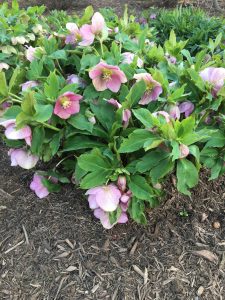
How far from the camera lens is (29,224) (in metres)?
1.70

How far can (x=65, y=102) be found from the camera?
4.53ft

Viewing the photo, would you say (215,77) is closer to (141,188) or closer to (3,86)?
(141,188)

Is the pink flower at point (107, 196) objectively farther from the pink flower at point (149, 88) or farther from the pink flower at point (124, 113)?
the pink flower at point (149, 88)

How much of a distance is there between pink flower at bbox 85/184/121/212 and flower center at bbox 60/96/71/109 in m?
0.30

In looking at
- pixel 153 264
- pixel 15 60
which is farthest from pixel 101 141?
pixel 15 60

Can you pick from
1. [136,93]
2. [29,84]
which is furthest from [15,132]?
[136,93]

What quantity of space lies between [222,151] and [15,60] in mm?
1213

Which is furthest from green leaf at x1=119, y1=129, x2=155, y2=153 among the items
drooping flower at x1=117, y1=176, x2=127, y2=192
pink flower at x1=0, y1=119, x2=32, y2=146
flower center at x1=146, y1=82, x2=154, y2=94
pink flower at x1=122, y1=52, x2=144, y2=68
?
pink flower at x1=122, y1=52, x2=144, y2=68

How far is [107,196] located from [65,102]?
0.35m

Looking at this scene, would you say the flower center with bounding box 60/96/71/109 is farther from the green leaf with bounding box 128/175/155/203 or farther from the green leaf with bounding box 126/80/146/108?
the green leaf with bounding box 128/175/155/203

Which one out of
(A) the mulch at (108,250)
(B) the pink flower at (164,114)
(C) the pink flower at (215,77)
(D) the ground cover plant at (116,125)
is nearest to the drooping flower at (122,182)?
(D) the ground cover plant at (116,125)

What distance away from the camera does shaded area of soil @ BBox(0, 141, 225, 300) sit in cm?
152

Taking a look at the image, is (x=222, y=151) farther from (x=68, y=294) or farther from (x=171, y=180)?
(x=68, y=294)

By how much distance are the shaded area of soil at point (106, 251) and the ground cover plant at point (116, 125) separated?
6.0 inches
